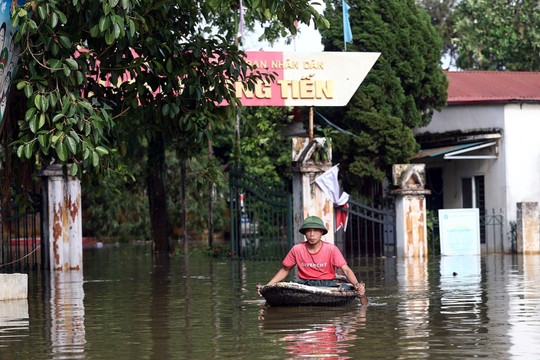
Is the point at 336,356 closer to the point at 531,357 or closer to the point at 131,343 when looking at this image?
the point at 531,357

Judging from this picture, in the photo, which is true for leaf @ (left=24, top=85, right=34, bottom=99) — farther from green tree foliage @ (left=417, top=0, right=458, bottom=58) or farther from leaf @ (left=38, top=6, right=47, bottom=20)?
green tree foliage @ (left=417, top=0, right=458, bottom=58)

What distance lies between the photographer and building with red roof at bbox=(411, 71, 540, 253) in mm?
30438

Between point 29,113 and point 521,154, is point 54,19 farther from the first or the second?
point 521,154

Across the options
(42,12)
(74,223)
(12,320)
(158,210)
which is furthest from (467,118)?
(12,320)

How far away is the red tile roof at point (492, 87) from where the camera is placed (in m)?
31.0

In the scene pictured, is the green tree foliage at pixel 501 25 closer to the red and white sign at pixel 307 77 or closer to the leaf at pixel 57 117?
the red and white sign at pixel 307 77

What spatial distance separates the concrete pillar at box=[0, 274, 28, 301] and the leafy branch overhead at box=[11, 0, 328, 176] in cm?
202

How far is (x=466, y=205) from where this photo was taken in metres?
32.5

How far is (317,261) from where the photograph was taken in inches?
562

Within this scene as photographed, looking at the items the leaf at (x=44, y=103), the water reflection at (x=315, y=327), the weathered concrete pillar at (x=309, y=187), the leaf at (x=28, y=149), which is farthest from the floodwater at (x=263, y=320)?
the weathered concrete pillar at (x=309, y=187)

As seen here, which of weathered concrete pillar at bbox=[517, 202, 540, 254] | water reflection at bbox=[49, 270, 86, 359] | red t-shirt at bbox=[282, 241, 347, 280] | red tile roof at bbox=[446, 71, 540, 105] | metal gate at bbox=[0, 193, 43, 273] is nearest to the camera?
water reflection at bbox=[49, 270, 86, 359]

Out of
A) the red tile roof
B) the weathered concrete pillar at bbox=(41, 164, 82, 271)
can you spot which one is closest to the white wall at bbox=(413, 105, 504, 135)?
the red tile roof

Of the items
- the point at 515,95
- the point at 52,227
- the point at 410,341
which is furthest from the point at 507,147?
the point at 410,341

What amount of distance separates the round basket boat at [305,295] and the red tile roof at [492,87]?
690 inches
